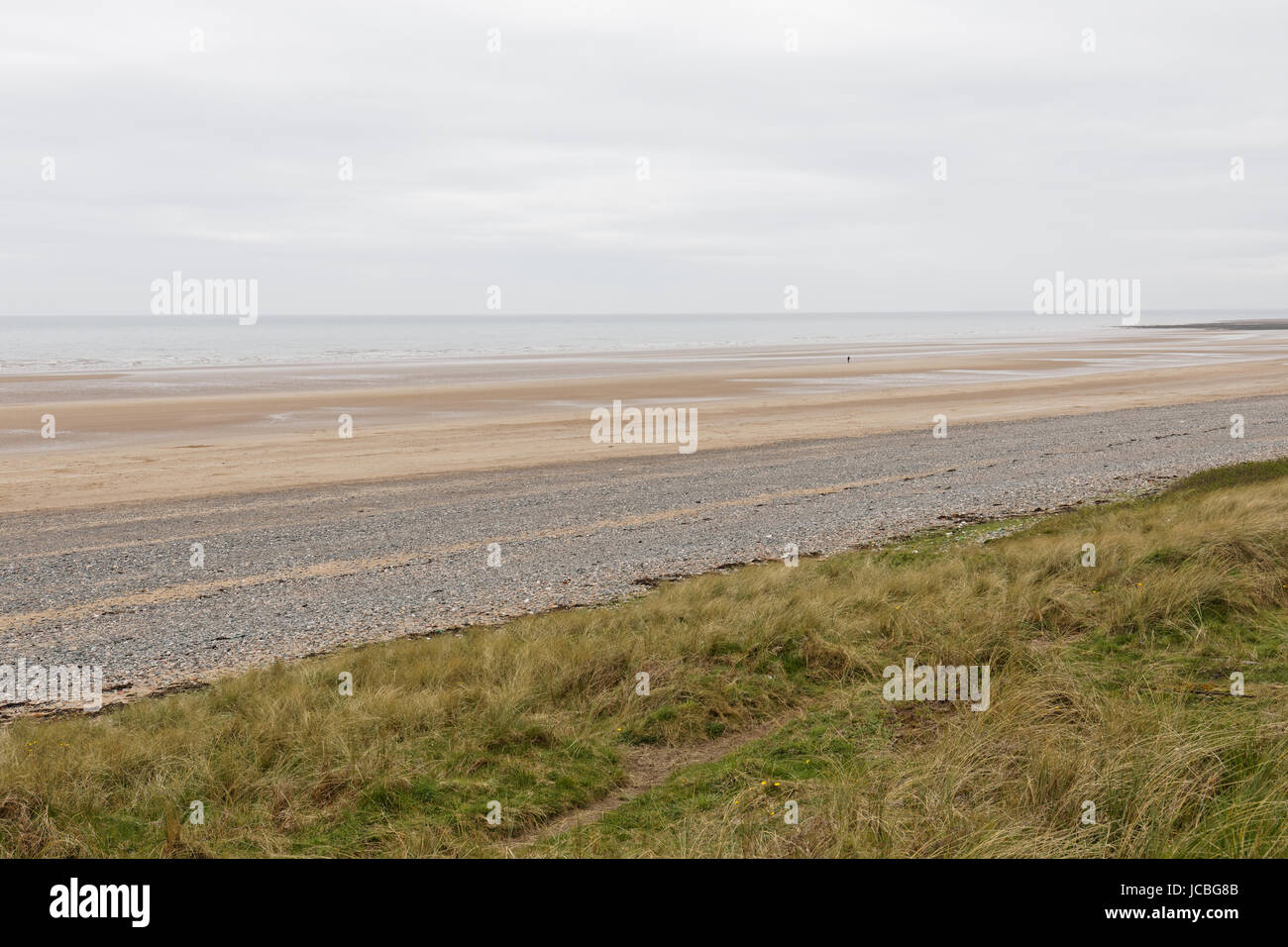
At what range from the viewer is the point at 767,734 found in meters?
7.33

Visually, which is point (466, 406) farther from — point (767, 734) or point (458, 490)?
point (767, 734)

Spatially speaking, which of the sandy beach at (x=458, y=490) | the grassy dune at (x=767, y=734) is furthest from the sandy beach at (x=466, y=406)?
the grassy dune at (x=767, y=734)

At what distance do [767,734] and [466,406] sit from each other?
39.4 m

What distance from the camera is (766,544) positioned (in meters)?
16.5

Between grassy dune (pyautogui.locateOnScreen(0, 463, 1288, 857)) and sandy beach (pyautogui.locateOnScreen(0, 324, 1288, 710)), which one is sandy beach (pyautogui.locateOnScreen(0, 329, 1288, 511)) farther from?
grassy dune (pyautogui.locateOnScreen(0, 463, 1288, 857))

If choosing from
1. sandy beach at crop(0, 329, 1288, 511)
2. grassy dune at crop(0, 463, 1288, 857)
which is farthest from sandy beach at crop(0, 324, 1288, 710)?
grassy dune at crop(0, 463, 1288, 857)

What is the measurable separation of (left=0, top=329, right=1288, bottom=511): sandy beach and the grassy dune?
17.6 meters

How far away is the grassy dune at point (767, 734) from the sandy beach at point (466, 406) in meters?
17.6

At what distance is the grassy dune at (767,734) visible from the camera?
4938 mm

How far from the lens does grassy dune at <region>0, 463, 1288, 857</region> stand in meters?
4.94

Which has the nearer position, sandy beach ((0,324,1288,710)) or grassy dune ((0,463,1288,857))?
grassy dune ((0,463,1288,857))

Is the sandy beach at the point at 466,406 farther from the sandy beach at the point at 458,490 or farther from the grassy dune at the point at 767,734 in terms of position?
Result: the grassy dune at the point at 767,734

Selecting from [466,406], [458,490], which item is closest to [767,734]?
[458,490]

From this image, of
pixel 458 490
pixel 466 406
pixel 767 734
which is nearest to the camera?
pixel 767 734
